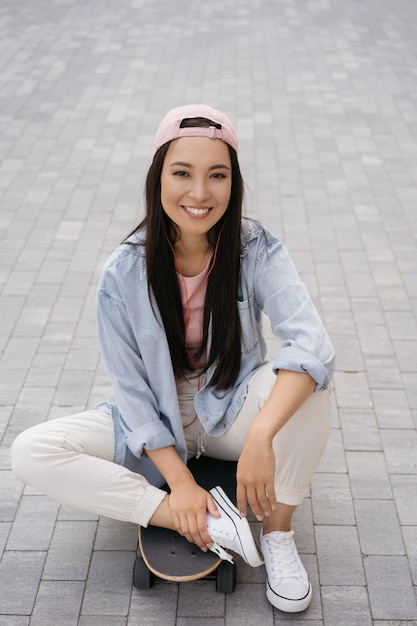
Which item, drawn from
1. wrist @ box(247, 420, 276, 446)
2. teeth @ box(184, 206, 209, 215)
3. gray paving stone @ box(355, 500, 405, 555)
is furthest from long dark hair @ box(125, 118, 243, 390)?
gray paving stone @ box(355, 500, 405, 555)

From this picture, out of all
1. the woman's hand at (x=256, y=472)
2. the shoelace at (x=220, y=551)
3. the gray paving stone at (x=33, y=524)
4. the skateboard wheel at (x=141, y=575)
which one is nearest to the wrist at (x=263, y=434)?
the woman's hand at (x=256, y=472)

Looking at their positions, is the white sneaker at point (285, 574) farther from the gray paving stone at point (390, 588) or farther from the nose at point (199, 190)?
the nose at point (199, 190)

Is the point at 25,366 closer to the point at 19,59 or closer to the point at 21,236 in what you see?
the point at 21,236

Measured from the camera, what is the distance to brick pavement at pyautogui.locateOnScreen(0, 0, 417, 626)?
278 cm

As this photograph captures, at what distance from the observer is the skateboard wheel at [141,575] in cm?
269

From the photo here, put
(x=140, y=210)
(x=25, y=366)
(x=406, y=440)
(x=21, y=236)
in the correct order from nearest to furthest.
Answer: (x=406, y=440) → (x=25, y=366) → (x=21, y=236) → (x=140, y=210)

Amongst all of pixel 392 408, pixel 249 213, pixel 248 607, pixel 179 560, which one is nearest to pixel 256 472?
pixel 179 560

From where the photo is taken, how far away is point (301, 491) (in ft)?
8.72

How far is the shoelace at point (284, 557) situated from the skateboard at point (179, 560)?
0.43 ft

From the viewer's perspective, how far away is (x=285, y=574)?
8.77 feet

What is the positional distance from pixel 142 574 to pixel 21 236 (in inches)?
122

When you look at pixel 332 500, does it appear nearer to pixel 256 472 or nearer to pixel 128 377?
pixel 256 472

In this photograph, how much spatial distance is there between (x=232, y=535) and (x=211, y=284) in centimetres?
77

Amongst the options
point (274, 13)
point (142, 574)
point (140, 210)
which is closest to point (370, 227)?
point (140, 210)
